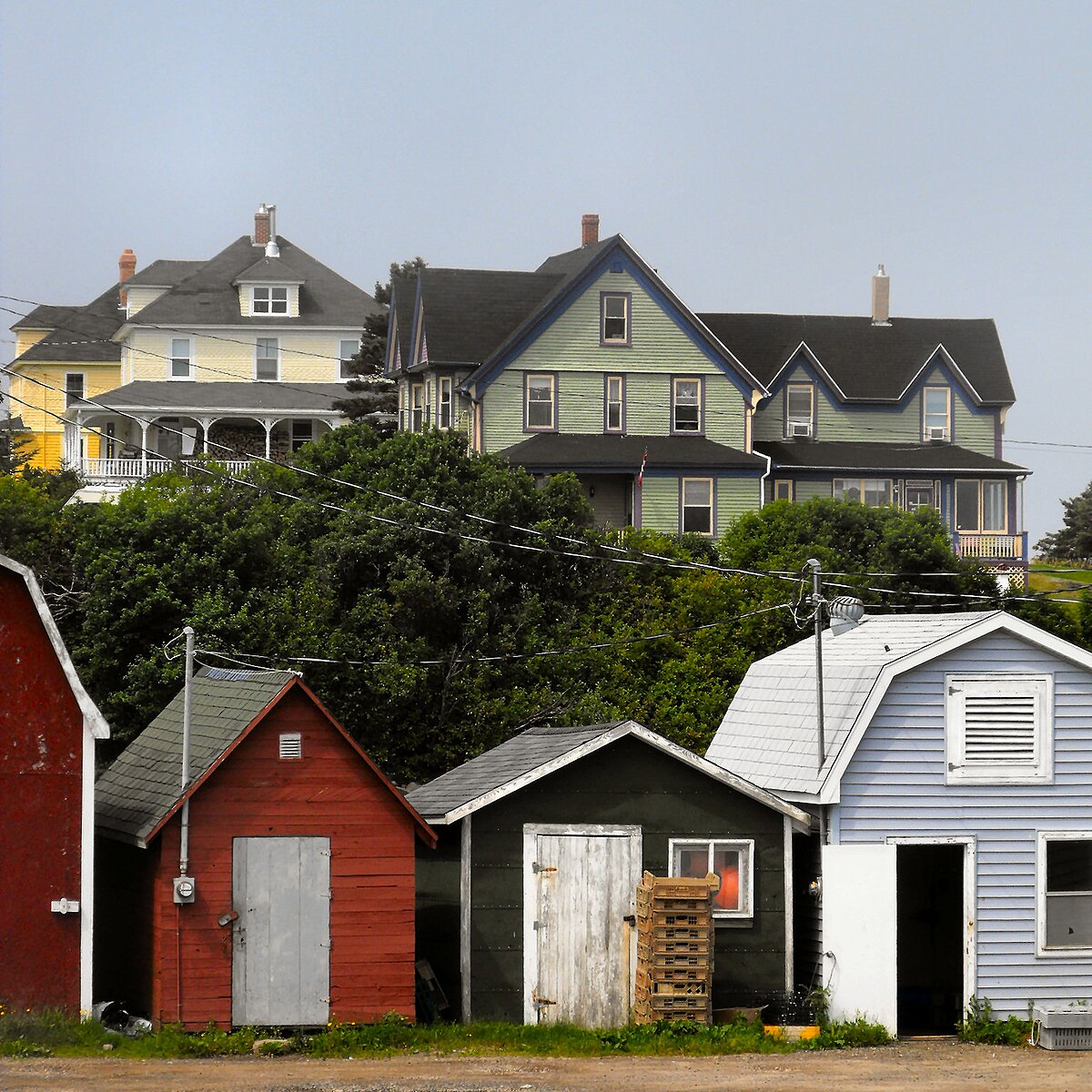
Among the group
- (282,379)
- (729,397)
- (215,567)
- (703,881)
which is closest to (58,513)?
(215,567)

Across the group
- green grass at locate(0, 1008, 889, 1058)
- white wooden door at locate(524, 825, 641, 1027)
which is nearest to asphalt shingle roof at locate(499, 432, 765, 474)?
white wooden door at locate(524, 825, 641, 1027)

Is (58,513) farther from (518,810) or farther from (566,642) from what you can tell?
(518,810)

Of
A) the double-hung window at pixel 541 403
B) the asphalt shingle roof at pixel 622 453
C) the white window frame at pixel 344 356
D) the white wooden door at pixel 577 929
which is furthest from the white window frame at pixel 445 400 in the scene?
the white wooden door at pixel 577 929

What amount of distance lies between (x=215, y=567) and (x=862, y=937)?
61.5 ft

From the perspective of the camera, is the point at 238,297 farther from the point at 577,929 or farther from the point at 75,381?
the point at 577,929

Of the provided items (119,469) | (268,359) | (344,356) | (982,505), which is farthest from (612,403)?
(268,359)

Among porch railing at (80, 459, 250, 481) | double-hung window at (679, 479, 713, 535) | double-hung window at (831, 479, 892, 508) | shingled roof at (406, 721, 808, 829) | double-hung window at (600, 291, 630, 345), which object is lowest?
shingled roof at (406, 721, 808, 829)

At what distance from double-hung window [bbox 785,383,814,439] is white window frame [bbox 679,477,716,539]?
677 centimetres

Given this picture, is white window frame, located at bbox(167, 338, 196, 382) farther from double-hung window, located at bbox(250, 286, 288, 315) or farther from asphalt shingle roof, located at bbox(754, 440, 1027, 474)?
asphalt shingle roof, located at bbox(754, 440, 1027, 474)

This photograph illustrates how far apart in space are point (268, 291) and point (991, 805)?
57514 millimetres

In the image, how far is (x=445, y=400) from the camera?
185 feet

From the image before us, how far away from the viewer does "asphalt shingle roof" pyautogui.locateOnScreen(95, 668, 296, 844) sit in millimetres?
22484

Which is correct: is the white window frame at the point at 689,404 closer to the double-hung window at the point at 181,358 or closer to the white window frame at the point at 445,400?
the white window frame at the point at 445,400

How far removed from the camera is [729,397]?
186ft
